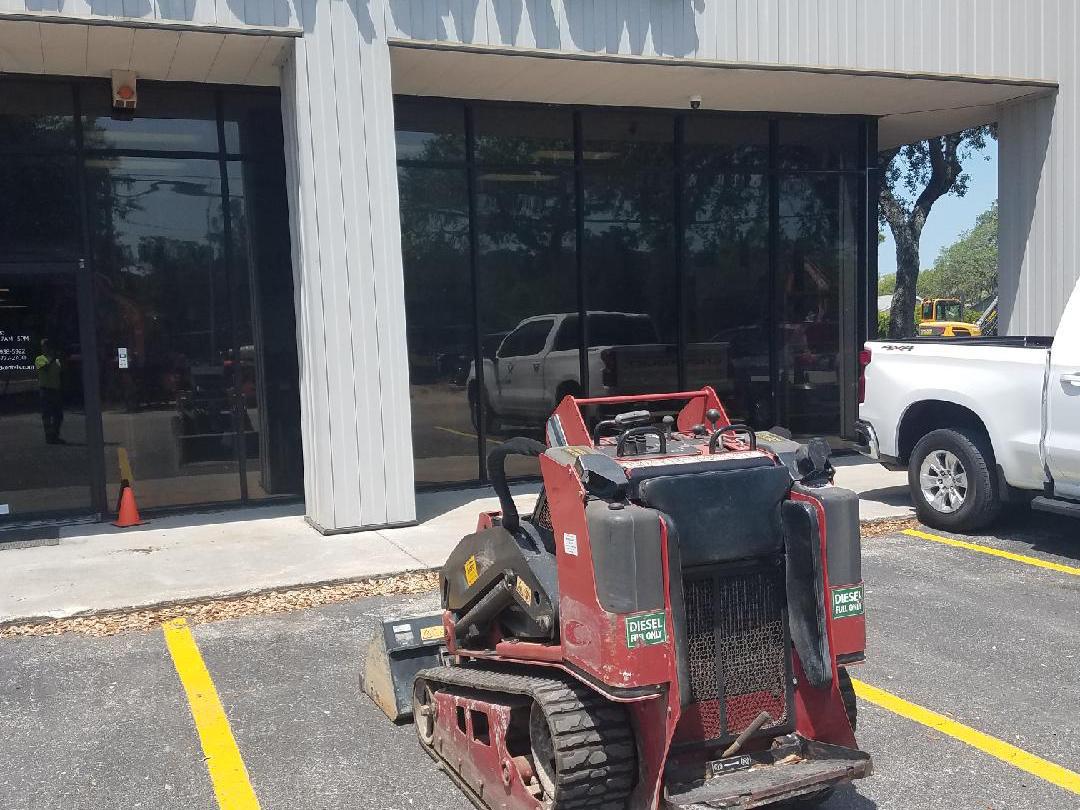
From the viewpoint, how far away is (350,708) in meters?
5.01

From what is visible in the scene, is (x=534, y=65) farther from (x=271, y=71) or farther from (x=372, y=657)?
(x=372, y=657)

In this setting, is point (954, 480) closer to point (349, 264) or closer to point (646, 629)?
point (349, 264)

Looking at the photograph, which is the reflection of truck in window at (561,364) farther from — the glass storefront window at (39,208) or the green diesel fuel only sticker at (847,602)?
the green diesel fuel only sticker at (847,602)

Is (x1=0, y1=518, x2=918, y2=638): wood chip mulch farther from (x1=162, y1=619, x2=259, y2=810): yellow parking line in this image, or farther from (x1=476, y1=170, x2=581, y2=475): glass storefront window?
(x1=476, y1=170, x2=581, y2=475): glass storefront window

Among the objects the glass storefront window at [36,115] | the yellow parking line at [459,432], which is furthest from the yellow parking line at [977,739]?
the glass storefront window at [36,115]

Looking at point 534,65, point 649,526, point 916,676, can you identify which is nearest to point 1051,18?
point 534,65

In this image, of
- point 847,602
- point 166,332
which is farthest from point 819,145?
point 847,602

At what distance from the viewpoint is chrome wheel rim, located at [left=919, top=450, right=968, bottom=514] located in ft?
28.0

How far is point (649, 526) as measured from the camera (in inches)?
124

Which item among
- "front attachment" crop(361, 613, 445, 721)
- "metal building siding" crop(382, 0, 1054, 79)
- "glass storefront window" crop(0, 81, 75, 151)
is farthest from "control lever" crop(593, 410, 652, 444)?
"glass storefront window" crop(0, 81, 75, 151)

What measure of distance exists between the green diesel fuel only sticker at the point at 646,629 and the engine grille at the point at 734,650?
158mm

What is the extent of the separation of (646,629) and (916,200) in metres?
21.4

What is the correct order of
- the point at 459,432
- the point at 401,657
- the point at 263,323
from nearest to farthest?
the point at 401,657
the point at 263,323
the point at 459,432

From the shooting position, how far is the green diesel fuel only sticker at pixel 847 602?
3.49 m
